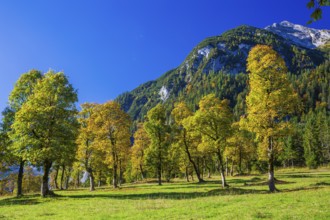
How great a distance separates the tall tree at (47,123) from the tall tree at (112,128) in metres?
13.8

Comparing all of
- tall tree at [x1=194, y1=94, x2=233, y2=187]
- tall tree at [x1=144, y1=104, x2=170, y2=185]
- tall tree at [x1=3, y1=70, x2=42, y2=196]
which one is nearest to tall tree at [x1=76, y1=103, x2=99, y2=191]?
tall tree at [x1=3, y1=70, x2=42, y2=196]

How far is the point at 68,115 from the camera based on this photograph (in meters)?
42.2

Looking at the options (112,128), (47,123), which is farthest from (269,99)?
(112,128)

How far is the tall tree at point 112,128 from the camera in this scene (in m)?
56.6

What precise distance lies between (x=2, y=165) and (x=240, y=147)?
6657cm

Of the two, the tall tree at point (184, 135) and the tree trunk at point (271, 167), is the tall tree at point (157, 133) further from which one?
the tree trunk at point (271, 167)

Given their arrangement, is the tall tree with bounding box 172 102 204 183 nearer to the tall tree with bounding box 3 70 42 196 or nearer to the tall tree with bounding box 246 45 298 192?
the tall tree with bounding box 246 45 298 192

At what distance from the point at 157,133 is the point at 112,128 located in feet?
40.4

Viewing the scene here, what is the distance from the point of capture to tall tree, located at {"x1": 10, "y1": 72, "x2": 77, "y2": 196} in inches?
1516

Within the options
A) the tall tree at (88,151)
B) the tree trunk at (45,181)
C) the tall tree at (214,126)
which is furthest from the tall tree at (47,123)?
the tall tree at (214,126)

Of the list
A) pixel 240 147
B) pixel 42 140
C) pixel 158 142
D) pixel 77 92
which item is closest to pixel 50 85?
pixel 77 92

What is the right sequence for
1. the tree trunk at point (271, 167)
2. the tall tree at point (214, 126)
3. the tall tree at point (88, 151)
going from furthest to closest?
the tall tree at point (88, 151) → the tall tree at point (214, 126) → the tree trunk at point (271, 167)

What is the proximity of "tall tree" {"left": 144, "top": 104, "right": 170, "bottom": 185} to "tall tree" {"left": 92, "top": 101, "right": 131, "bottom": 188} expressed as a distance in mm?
9165

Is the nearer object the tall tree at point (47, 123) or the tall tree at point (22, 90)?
the tall tree at point (47, 123)
